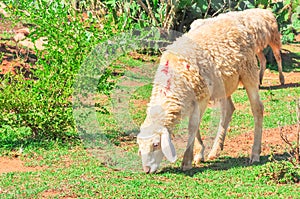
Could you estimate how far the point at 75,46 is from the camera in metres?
10.2

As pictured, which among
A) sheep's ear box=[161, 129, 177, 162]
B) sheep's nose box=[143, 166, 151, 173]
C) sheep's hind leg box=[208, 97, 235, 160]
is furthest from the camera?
sheep's hind leg box=[208, 97, 235, 160]

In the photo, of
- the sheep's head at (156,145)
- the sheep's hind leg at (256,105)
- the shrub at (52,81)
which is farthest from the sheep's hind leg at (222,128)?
the shrub at (52,81)

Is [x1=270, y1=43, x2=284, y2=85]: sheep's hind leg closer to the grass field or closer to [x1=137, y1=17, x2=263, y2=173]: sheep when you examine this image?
[x1=137, y1=17, x2=263, y2=173]: sheep

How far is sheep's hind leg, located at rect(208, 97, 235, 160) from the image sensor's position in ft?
30.6

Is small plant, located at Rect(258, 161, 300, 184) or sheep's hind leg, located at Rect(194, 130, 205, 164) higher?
small plant, located at Rect(258, 161, 300, 184)

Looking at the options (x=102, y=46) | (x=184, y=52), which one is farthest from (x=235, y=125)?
(x=184, y=52)

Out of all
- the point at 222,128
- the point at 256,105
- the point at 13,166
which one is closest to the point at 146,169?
the point at 222,128

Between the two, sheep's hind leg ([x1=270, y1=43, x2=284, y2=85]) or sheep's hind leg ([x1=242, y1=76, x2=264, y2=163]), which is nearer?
sheep's hind leg ([x1=242, y1=76, x2=264, y2=163])

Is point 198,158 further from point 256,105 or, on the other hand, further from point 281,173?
point 281,173

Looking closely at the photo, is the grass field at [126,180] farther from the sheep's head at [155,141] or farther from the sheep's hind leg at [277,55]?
the sheep's hind leg at [277,55]

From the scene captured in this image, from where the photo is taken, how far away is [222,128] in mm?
9539

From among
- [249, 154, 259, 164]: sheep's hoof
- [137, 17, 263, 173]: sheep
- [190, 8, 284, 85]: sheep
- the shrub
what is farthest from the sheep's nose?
the shrub

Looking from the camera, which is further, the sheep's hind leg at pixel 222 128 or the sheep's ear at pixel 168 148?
the sheep's hind leg at pixel 222 128

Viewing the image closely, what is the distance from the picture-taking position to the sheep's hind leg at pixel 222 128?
30.6 feet
